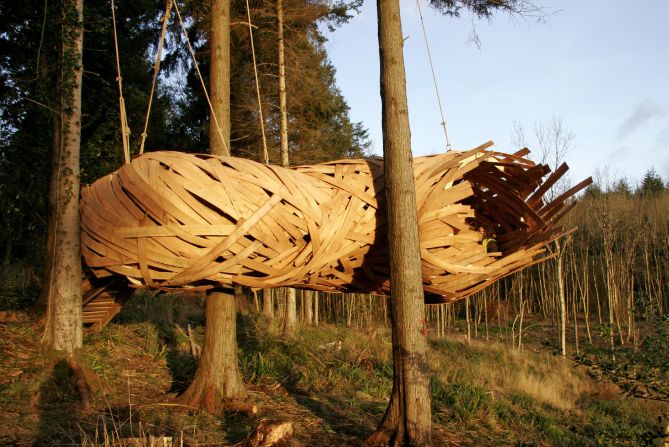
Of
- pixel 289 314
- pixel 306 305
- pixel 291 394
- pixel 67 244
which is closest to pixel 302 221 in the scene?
pixel 67 244

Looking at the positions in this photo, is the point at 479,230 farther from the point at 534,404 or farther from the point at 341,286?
the point at 534,404

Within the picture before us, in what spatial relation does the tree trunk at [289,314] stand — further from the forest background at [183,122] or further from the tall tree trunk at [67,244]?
the tall tree trunk at [67,244]

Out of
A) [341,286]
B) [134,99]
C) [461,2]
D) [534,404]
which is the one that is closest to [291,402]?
[341,286]

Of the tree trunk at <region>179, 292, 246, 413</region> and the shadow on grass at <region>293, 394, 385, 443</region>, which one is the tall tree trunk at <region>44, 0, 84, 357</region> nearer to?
the tree trunk at <region>179, 292, 246, 413</region>

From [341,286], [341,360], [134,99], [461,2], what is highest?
[134,99]

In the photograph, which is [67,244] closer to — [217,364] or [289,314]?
[217,364]

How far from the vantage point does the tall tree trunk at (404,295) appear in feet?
8.14

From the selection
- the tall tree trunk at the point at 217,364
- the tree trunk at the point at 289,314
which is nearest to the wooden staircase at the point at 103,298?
the tall tree trunk at the point at 217,364

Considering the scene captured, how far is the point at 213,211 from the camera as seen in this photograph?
209 centimetres

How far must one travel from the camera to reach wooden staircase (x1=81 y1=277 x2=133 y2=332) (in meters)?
2.93

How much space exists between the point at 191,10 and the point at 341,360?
15.7ft

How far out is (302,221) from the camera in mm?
2191

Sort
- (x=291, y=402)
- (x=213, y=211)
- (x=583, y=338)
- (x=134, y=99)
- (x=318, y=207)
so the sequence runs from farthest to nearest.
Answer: (x=583, y=338) < (x=134, y=99) < (x=291, y=402) < (x=318, y=207) < (x=213, y=211)

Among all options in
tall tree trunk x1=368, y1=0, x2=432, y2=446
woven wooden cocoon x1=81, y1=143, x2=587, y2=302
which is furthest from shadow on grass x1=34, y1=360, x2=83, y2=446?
tall tree trunk x1=368, y1=0, x2=432, y2=446
